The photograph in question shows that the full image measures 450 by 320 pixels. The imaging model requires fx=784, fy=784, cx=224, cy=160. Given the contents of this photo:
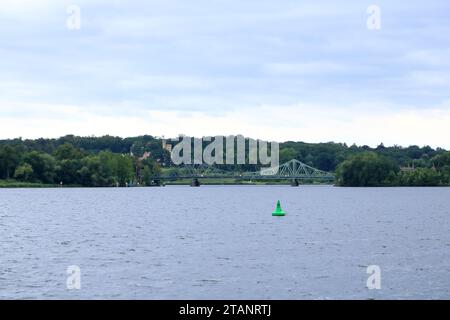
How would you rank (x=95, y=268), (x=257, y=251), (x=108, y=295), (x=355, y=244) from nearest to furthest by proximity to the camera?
(x=108, y=295) < (x=95, y=268) < (x=257, y=251) < (x=355, y=244)

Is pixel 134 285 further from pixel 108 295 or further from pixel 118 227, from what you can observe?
pixel 118 227

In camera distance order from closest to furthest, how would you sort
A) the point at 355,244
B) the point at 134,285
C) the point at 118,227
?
the point at 134,285 < the point at 355,244 < the point at 118,227

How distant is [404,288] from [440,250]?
22463 mm

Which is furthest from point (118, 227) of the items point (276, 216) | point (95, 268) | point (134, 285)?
point (134, 285)

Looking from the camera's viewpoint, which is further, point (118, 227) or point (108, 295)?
point (118, 227)

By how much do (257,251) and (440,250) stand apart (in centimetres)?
1527

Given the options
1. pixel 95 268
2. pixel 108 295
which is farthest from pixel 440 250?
pixel 108 295

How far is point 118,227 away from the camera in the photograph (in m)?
94.3

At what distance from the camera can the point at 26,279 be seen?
46938 mm

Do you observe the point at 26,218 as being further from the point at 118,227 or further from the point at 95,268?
the point at 95,268

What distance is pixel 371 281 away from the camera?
45.1 metres
